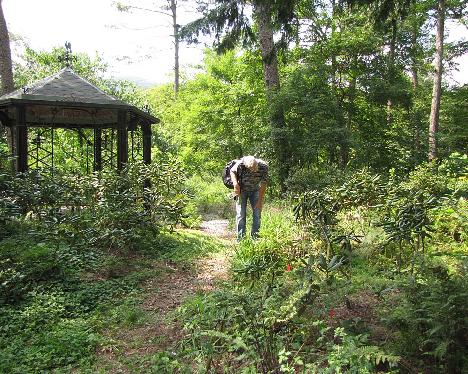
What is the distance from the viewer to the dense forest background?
2.89 m

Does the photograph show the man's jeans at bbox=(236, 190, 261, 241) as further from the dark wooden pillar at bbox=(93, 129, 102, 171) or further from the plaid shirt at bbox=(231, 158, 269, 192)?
the dark wooden pillar at bbox=(93, 129, 102, 171)

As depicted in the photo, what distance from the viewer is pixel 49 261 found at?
16.4 feet

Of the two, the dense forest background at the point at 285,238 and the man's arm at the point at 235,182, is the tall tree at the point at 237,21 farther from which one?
the man's arm at the point at 235,182

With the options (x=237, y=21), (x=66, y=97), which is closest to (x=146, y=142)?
(x=66, y=97)

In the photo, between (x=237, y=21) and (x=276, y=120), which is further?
(x=276, y=120)

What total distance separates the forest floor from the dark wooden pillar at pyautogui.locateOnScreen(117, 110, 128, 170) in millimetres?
2747

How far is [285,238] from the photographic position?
18.7 feet

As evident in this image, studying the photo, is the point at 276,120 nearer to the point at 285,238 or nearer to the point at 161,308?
the point at 285,238

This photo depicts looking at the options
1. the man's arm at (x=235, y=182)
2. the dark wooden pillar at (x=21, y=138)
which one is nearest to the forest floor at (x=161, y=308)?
the man's arm at (x=235, y=182)

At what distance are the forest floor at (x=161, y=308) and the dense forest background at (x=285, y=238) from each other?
4 centimetres

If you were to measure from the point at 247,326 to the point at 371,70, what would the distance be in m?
12.2

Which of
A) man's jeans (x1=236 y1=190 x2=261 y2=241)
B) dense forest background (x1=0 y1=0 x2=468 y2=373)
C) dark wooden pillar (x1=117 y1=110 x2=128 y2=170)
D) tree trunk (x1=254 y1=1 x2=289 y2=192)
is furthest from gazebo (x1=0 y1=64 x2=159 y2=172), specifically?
tree trunk (x1=254 y1=1 x2=289 y2=192)

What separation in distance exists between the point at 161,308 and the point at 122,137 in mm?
4589

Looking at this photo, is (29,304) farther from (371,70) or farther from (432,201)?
(371,70)
